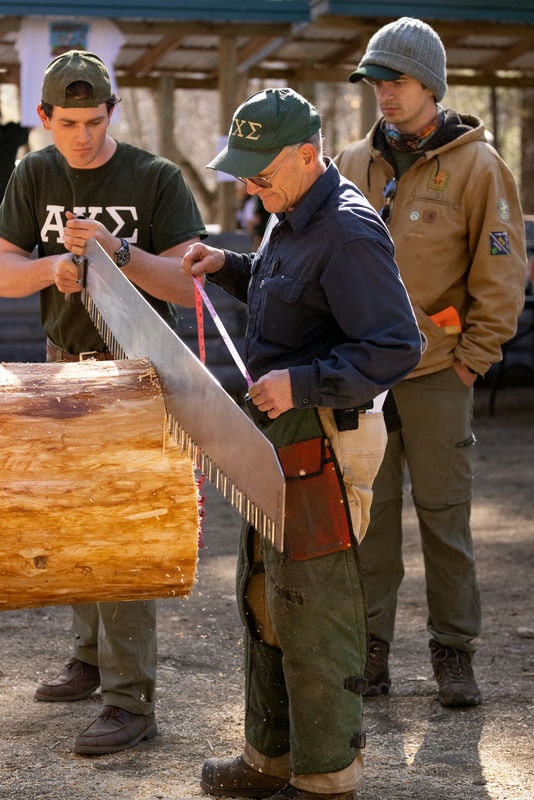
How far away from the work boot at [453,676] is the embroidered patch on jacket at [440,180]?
5.96ft

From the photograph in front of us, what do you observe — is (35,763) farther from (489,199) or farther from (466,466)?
(489,199)

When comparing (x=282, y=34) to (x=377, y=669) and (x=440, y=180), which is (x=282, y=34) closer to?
(x=440, y=180)

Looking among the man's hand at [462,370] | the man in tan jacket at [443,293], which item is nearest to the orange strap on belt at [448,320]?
the man in tan jacket at [443,293]

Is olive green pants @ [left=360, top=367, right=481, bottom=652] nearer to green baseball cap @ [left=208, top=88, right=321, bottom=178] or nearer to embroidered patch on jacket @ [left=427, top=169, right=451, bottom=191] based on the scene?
embroidered patch on jacket @ [left=427, top=169, right=451, bottom=191]

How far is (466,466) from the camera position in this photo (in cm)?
460

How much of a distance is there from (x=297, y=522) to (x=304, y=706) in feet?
1.79

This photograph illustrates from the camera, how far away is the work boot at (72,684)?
4.53 metres

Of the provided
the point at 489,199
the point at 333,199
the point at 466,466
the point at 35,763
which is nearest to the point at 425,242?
the point at 489,199

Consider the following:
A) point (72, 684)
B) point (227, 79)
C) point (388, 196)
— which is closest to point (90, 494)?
point (72, 684)

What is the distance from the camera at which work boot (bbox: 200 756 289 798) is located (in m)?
3.70

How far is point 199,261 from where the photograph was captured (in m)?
3.69

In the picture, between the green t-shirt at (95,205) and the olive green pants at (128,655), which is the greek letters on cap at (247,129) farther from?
the olive green pants at (128,655)

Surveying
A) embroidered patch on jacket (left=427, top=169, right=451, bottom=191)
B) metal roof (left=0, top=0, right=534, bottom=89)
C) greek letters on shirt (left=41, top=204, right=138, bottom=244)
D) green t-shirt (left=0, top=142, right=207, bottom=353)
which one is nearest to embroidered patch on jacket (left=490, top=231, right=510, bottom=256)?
embroidered patch on jacket (left=427, top=169, right=451, bottom=191)

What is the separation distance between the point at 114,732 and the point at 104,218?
1826mm
